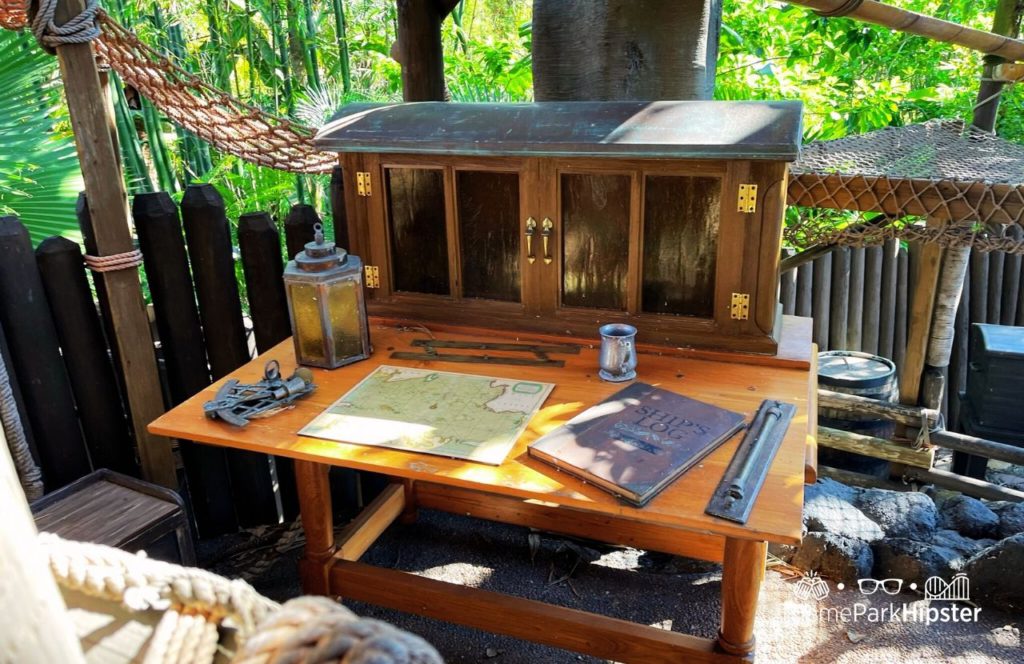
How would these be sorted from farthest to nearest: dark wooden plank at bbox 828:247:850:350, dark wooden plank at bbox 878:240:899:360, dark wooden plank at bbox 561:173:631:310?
dark wooden plank at bbox 878:240:899:360 < dark wooden plank at bbox 828:247:850:350 < dark wooden plank at bbox 561:173:631:310

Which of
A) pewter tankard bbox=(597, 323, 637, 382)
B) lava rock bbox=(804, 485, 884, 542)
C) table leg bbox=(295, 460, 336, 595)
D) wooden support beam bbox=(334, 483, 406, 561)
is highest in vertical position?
pewter tankard bbox=(597, 323, 637, 382)

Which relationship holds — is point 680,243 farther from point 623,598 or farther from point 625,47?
point 623,598

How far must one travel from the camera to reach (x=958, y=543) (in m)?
3.26

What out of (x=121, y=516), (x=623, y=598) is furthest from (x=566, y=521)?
(x=121, y=516)

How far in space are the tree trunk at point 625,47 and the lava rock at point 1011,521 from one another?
238 centimetres

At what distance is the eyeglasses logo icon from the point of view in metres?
3.17

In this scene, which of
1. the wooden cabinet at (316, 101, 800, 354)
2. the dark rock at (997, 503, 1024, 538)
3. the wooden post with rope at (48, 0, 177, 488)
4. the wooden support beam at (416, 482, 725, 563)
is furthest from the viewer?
the dark rock at (997, 503, 1024, 538)

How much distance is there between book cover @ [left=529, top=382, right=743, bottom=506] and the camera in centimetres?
190

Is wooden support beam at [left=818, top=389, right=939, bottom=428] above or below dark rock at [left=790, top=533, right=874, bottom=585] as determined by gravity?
above

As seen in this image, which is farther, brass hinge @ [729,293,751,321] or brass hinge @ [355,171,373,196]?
brass hinge @ [355,171,373,196]

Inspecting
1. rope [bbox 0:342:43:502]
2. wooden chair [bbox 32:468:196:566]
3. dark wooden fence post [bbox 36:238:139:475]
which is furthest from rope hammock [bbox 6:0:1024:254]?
wooden chair [bbox 32:468:196:566]

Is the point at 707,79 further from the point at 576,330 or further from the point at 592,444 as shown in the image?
the point at 592,444

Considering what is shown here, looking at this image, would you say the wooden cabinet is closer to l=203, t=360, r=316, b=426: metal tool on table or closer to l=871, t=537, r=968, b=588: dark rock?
l=203, t=360, r=316, b=426: metal tool on table

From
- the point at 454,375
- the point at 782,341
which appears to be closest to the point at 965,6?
the point at 782,341
